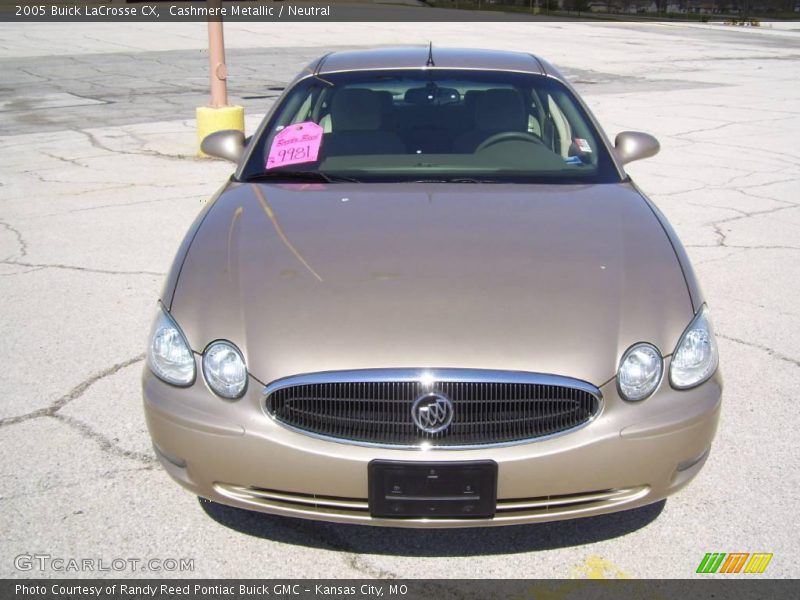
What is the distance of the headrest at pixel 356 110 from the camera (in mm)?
4039

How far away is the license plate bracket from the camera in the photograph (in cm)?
238

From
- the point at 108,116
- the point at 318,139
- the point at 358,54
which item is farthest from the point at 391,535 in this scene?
the point at 108,116

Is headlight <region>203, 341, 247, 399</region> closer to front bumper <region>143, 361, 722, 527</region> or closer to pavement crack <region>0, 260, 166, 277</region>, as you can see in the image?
front bumper <region>143, 361, 722, 527</region>

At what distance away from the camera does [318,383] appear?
2.41m

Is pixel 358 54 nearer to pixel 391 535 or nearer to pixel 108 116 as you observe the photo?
pixel 391 535

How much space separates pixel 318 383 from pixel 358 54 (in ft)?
8.93

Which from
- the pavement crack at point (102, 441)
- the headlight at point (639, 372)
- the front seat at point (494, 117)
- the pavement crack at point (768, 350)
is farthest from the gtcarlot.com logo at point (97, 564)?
the pavement crack at point (768, 350)

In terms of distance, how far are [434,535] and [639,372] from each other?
0.91 metres

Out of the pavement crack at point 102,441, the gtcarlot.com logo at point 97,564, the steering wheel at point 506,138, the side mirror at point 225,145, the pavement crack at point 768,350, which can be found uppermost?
the steering wheel at point 506,138

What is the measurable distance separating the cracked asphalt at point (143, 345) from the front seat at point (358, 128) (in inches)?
58.6

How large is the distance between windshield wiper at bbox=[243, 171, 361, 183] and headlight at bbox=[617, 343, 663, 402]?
5.20 ft

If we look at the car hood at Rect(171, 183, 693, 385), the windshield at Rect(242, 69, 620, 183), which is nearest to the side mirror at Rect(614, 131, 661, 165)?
the windshield at Rect(242, 69, 620, 183)
